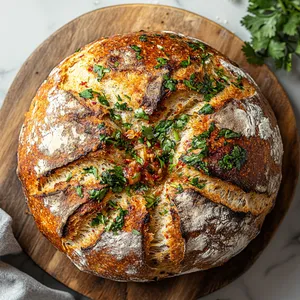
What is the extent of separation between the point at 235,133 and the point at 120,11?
36.3 inches

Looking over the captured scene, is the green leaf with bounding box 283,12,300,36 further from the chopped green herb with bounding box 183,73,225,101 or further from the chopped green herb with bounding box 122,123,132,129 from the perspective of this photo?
the chopped green herb with bounding box 122,123,132,129

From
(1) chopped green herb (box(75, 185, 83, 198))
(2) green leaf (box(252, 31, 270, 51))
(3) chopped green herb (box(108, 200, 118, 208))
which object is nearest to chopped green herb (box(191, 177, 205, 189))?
(3) chopped green herb (box(108, 200, 118, 208))

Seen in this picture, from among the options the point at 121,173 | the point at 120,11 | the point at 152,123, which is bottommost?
the point at 121,173

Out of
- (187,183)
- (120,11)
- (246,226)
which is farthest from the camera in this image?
(120,11)

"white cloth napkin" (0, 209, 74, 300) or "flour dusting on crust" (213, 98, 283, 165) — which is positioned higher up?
"flour dusting on crust" (213, 98, 283, 165)

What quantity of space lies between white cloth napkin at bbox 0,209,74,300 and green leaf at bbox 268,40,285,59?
147 centimetres

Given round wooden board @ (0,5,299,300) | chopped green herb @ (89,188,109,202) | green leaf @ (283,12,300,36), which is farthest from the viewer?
round wooden board @ (0,5,299,300)

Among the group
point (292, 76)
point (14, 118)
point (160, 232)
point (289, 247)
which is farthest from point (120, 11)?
point (289, 247)

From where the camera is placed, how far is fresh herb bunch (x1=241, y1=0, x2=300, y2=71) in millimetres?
2490

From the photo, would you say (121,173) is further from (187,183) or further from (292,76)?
(292,76)

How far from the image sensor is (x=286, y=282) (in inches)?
110

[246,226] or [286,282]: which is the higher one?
[246,226]

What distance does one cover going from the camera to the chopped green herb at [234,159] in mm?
2160

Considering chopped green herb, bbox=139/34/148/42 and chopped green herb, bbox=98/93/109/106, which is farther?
chopped green herb, bbox=139/34/148/42
